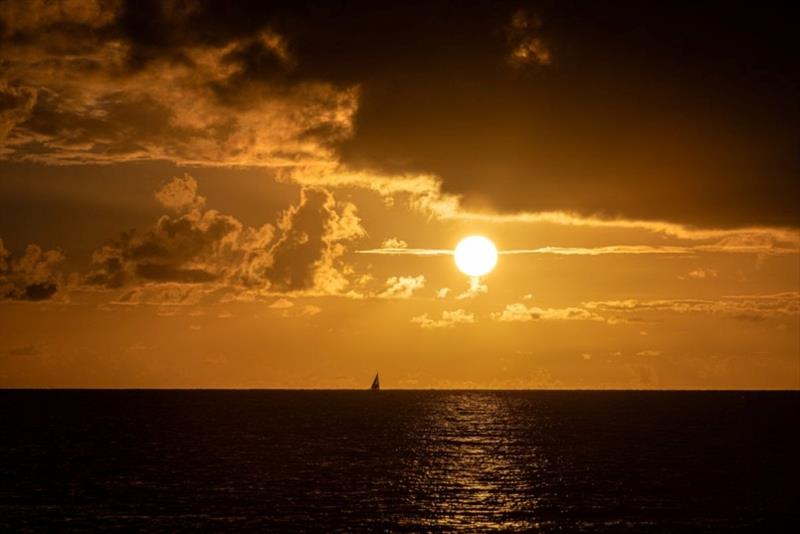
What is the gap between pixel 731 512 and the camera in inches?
3216

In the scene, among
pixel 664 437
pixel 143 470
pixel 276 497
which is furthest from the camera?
pixel 664 437

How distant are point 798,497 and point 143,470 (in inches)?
2968

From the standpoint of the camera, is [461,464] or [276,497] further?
[461,464]

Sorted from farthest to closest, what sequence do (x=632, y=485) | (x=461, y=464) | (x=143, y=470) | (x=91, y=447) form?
(x=91, y=447), (x=461, y=464), (x=143, y=470), (x=632, y=485)

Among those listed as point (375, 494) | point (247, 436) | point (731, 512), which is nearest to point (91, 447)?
point (247, 436)

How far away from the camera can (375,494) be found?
3558 inches

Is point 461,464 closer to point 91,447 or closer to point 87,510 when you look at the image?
point 87,510

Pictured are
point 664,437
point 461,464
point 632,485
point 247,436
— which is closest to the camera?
point 632,485

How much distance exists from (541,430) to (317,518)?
422 ft

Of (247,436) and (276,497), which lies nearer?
(276,497)

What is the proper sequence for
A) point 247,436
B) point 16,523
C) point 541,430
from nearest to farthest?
point 16,523 < point 247,436 < point 541,430

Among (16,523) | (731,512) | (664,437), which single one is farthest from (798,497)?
(664,437)

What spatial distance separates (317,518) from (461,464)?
48.5 metres

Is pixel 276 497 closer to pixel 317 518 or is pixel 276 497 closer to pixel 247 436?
pixel 317 518
